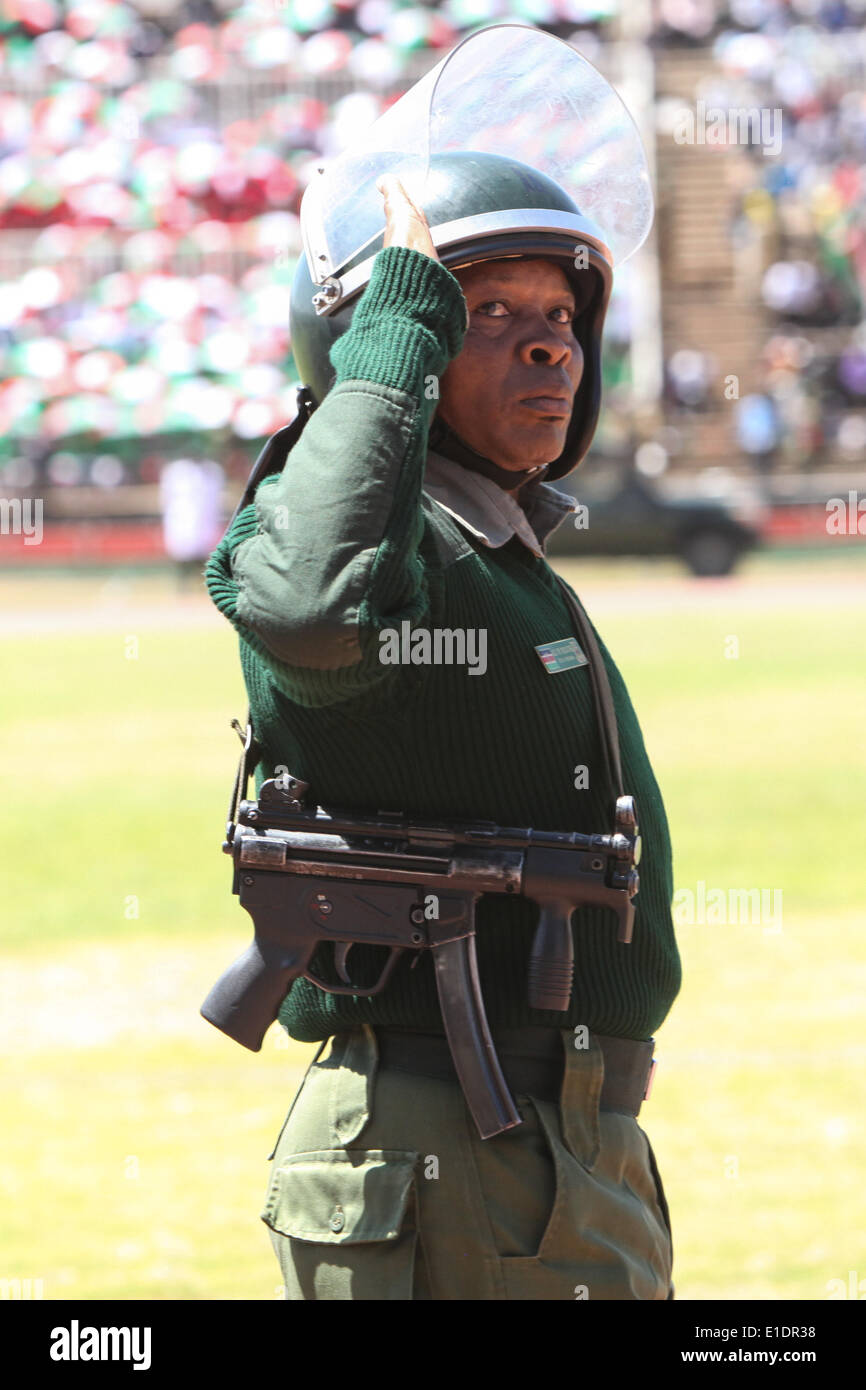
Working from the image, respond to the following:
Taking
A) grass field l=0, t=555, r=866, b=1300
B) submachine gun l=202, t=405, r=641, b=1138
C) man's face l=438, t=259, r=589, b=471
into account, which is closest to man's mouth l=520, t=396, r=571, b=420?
man's face l=438, t=259, r=589, b=471

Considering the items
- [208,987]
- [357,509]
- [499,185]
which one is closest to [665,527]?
[208,987]

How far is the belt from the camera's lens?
7.19ft

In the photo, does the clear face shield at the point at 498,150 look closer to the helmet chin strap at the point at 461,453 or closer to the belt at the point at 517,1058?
the helmet chin strap at the point at 461,453

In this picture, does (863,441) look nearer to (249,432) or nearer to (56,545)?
(249,432)

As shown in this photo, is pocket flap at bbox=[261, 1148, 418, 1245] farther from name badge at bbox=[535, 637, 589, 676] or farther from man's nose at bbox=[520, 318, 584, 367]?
man's nose at bbox=[520, 318, 584, 367]

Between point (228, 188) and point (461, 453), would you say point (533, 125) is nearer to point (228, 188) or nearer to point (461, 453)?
point (461, 453)

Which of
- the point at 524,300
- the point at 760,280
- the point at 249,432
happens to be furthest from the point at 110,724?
the point at 760,280

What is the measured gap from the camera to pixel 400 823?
2168mm

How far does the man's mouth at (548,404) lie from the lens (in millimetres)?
2324

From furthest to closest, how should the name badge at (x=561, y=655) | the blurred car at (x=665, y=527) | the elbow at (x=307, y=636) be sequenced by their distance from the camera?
1. the blurred car at (x=665, y=527)
2. the name badge at (x=561, y=655)
3. the elbow at (x=307, y=636)

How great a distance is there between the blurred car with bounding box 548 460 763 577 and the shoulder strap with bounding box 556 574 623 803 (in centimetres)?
2390

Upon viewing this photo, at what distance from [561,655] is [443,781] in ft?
0.71

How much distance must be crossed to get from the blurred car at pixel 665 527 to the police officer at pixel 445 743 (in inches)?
941

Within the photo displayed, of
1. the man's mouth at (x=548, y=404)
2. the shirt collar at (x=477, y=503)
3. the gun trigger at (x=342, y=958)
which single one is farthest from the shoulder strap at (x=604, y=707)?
the gun trigger at (x=342, y=958)
